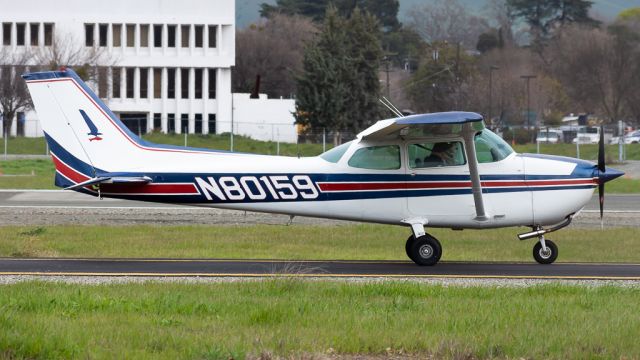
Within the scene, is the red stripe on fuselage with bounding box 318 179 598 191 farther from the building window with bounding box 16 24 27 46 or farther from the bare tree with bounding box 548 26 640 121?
the bare tree with bounding box 548 26 640 121

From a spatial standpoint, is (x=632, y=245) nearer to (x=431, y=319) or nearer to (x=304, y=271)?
(x=304, y=271)

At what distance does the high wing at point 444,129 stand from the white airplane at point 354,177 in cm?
5

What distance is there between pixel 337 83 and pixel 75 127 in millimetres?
52513

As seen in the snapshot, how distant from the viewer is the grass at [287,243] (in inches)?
730

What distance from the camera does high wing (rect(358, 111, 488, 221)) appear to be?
1456cm

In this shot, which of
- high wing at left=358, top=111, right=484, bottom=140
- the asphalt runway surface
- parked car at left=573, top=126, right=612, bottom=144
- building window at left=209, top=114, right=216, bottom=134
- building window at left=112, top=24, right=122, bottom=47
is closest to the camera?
high wing at left=358, top=111, right=484, bottom=140

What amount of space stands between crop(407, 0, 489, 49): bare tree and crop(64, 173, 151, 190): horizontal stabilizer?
409 feet

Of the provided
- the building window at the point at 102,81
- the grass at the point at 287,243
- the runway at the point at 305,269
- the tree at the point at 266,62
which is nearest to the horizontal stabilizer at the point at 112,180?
the runway at the point at 305,269

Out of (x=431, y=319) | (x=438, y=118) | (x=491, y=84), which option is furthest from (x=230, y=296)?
(x=491, y=84)

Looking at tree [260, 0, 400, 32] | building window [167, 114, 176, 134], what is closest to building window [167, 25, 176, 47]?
building window [167, 114, 176, 134]

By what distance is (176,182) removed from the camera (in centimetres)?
1568

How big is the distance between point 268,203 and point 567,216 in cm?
420

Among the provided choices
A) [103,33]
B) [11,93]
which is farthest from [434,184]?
[103,33]

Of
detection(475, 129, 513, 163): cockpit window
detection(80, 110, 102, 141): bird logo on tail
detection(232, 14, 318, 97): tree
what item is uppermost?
detection(232, 14, 318, 97): tree
